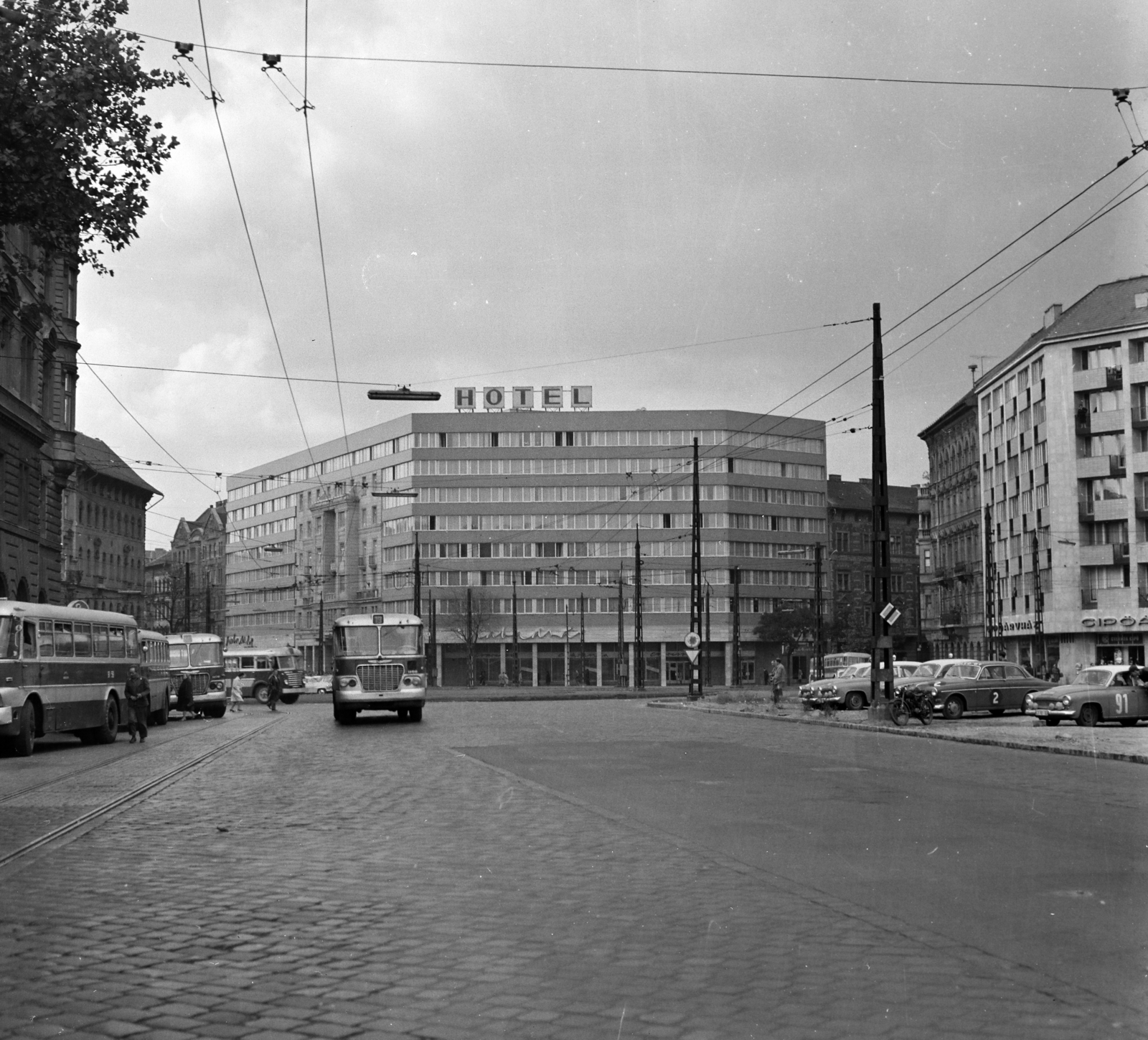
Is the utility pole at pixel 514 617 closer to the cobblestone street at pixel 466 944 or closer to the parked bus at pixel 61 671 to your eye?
the parked bus at pixel 61 671

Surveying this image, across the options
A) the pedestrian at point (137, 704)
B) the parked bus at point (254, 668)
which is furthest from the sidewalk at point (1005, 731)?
the parked bus at point (254, 668)

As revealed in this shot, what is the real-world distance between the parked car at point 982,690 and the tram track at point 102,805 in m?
19.4

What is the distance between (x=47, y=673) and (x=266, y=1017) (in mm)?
23882

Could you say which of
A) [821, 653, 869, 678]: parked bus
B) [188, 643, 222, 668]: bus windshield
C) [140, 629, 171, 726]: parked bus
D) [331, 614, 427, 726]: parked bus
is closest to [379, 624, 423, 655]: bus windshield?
[331, 614, 427, 726]: parked bus

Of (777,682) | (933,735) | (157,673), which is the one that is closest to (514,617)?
(777,682)

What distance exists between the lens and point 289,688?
7250 cm

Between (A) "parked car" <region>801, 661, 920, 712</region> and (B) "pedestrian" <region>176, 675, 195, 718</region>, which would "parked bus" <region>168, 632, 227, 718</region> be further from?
(A) "parked car" <region>801, 661, 920, 712</region>

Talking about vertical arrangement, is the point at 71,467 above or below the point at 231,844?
above

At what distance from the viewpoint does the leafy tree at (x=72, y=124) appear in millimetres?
16938

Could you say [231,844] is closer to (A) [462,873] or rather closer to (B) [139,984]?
(A) [462,873]

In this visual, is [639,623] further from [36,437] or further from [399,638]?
[399,638]

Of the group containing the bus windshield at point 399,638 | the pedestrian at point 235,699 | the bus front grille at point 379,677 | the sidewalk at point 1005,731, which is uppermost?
the bus windshield at point 399,638

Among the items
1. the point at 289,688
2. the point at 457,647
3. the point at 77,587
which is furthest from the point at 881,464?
the point at 457,647

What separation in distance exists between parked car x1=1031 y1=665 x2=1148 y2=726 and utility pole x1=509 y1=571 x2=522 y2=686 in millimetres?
72213
